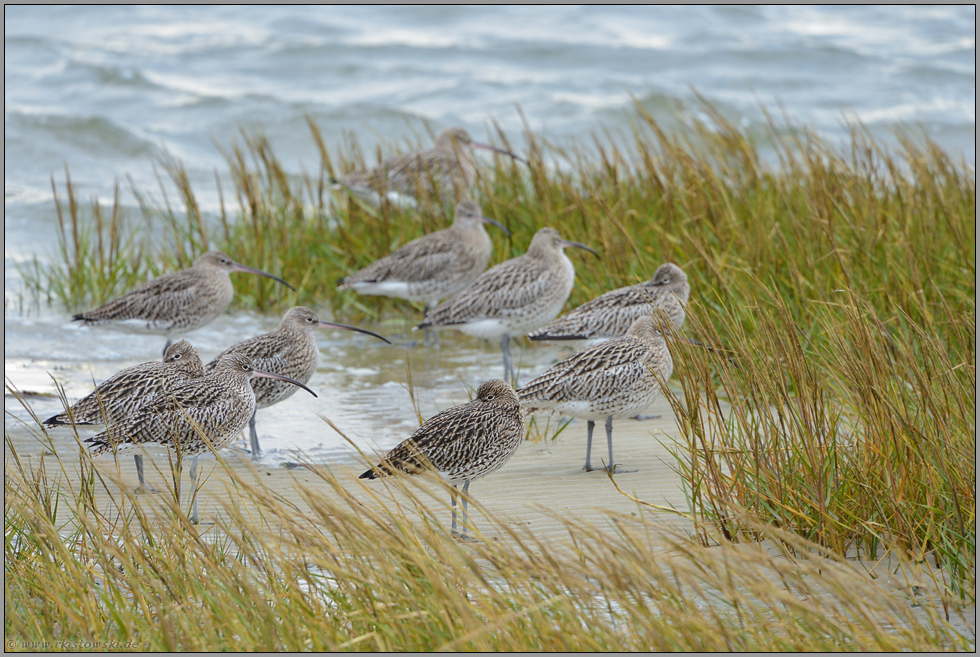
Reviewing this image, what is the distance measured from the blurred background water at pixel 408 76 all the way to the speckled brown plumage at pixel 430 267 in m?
4.13

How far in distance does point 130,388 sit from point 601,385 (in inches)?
98.1

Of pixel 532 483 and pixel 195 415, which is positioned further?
pixel 532 483

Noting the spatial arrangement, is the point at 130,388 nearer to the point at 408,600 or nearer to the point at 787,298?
the point at 408,600

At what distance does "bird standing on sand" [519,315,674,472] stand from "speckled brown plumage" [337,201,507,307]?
331cm

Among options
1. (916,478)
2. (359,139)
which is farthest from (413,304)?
(359,139)

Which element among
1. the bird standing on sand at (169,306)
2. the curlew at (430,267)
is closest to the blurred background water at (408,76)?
the bird standing on sand at (169,306)

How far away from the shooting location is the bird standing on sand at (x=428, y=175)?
10.4 metres

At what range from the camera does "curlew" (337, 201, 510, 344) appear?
899 cm

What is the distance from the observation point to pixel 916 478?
13.0 ft

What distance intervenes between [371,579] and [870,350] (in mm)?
2043

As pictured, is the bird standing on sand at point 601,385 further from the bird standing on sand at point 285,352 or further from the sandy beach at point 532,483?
the bird standing on sand at point 285,352

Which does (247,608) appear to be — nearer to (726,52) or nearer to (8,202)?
(8,202)

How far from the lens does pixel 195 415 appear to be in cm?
527

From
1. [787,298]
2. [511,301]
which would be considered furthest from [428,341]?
Result: [787,298]
